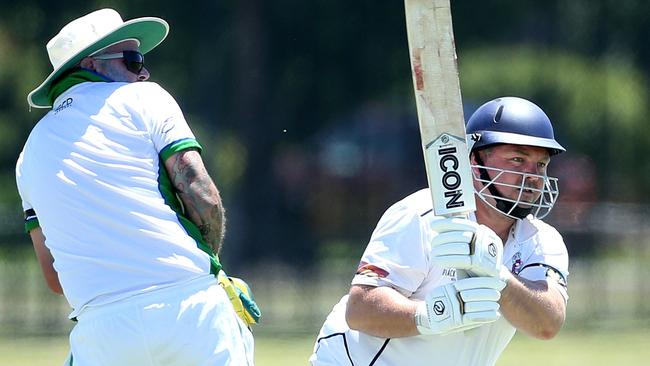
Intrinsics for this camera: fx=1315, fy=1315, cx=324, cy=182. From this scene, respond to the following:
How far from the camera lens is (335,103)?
1434 cm

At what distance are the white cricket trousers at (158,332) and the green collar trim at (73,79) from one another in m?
0.80

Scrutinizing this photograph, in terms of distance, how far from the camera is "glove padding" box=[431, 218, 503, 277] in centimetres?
384

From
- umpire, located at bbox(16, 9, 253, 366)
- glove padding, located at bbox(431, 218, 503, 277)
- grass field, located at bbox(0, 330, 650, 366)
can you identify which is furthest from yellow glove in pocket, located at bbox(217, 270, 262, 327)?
grass field, located at bbox(0, 330, 650, 366)

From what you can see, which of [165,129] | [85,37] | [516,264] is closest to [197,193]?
[165,129]

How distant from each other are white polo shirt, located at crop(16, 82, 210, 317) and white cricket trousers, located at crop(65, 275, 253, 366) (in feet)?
0.15

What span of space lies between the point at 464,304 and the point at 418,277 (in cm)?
45

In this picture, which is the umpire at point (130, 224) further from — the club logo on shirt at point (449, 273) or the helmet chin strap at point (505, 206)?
the helmet chin strap at point (505, 206)

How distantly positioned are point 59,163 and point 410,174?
999 cm

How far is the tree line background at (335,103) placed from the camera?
13.7 m

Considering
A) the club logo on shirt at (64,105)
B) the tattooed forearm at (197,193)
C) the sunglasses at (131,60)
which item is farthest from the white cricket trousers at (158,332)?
the sunglasses at (131,60)

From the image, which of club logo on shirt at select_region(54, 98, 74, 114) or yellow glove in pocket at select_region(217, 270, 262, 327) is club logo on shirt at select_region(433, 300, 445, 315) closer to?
yellow glove in pocket at select_region(217, 270, 262, 327)

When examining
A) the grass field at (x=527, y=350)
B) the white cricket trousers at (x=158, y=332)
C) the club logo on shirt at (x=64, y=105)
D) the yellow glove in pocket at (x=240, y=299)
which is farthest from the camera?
the grass field at (x=527, y=350)

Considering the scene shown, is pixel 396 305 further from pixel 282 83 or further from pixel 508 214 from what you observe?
pixel 282 83

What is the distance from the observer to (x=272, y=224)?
1358 cm
